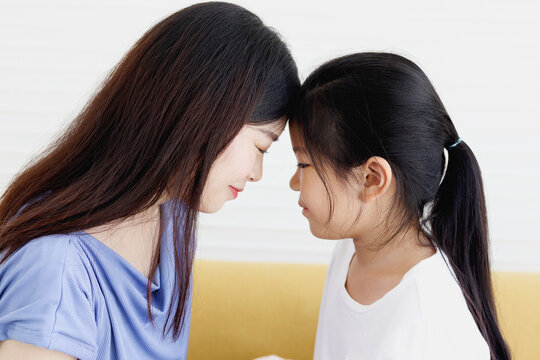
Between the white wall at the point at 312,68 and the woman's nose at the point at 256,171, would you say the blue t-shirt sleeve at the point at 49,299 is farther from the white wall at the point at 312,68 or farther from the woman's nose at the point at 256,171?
the white wall at the point at 312,68

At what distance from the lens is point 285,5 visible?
5.16 feet

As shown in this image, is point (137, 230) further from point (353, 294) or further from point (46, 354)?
point (353, 294)

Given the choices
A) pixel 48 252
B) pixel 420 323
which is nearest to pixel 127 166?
pixel 48 252

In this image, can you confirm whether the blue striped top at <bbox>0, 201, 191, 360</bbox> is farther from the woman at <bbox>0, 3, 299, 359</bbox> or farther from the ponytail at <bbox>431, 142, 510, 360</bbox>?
the ponytail at <bbox>431, 142, 510, 360</bbox>

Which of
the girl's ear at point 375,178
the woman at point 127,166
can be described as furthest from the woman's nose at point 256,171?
the girl's ear at point 375,178

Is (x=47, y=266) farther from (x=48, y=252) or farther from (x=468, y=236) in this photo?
(x=468, y=236)

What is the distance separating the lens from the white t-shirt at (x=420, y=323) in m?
0.94

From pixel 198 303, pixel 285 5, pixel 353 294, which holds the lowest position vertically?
pixel 198 303

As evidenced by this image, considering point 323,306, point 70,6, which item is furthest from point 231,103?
point 70,6

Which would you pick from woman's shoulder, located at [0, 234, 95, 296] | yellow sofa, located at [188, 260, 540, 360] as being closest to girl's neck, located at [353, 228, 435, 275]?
yellow sofa, located at [188, 260, 540, 360]

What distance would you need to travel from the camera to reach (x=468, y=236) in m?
1.11

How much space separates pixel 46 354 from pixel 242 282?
0.71m

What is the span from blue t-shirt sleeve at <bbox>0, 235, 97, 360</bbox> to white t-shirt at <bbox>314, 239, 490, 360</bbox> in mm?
488

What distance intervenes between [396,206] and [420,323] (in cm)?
21
